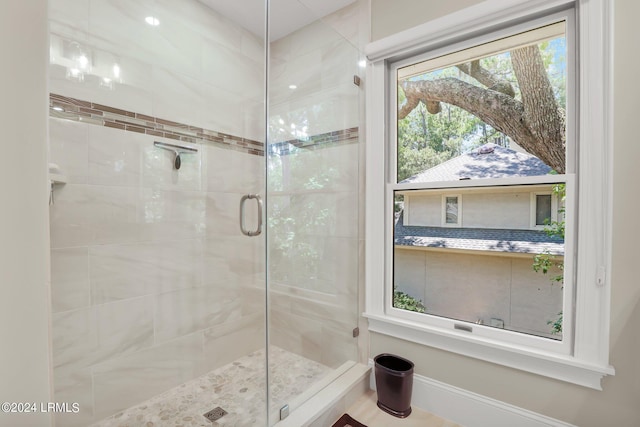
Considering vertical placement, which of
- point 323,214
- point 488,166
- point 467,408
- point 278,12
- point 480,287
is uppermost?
point 278,12

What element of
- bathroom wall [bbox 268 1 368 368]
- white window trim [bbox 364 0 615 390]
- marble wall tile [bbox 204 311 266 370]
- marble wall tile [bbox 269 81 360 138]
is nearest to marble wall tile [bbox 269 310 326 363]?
bathroom wall [bbox 268 1 368 368]

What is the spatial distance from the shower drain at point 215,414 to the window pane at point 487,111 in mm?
1678

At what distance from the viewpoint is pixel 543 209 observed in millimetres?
1415

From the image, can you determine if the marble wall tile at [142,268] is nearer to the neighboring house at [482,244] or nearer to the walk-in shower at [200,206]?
the walk-in shower at [200,206]

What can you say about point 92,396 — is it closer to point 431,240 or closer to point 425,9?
point 431,240

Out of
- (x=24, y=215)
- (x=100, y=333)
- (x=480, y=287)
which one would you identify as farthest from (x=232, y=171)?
(x=24, y=215)

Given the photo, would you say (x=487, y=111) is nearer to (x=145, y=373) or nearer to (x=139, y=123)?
(x=139, y=123)

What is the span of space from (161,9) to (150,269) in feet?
5.04

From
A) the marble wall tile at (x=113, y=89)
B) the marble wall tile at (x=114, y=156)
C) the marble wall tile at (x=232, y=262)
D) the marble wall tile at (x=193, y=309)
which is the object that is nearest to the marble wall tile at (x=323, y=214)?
the marble wall tile at (x=232, y=262)

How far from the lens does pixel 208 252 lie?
202cm

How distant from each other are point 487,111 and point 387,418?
1.71m

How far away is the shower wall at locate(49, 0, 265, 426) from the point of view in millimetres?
1426

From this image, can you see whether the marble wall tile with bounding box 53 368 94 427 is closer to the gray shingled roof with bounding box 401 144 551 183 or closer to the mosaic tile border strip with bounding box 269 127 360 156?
the mosaic tile border strip with bounding box 269 127 360 156

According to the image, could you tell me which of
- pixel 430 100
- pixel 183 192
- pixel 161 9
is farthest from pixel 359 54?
pixel 183 192
